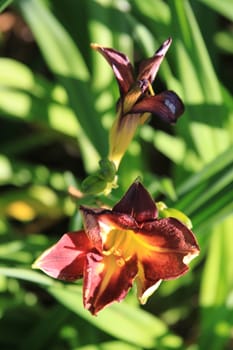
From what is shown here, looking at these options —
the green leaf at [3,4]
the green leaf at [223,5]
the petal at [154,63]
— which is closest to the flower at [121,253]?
the petal at [154,63]

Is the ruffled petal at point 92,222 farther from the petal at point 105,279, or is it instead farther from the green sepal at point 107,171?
the green sepal at point 107,171

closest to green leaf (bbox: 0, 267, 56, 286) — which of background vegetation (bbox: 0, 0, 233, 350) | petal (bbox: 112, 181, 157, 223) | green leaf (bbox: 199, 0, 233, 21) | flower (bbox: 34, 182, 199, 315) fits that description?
background vegetation (bbox: 0, 0, 233, 350)

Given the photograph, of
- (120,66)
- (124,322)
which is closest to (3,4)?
(120,66)

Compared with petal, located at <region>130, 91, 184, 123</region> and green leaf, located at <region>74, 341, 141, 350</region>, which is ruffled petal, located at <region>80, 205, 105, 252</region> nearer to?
petal, located at <region>130, 91, 184, 123</region>

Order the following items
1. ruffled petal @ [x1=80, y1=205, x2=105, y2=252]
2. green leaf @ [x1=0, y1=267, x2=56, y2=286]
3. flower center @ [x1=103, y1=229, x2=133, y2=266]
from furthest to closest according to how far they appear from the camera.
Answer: green leaf @ [x1=0, y1=267, x2=56, y2=286] < flower center @ [x1=103, y1=229, x2=133, y2=266] < ruffled petal @ [x1=80, y1=205, x2=105, y2=252]

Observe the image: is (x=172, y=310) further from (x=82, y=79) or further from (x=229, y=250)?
(x=82, y=79)

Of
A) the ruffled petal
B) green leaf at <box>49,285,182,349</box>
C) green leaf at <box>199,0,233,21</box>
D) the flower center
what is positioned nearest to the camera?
the ruffled petal

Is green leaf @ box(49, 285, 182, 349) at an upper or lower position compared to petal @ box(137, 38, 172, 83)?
lower

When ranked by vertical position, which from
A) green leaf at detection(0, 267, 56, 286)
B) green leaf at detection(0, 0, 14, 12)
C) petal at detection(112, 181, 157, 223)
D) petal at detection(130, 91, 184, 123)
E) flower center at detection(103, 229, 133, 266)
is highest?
green leaf at detection(0, 0, 14, 12)

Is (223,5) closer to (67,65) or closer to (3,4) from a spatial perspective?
(67,65)
